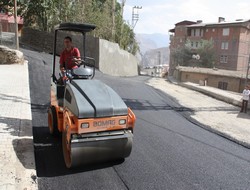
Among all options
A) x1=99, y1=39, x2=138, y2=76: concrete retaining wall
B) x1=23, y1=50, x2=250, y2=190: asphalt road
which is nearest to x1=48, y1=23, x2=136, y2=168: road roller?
x1=23, y1=50, x2=250, y2=190: asphalt road

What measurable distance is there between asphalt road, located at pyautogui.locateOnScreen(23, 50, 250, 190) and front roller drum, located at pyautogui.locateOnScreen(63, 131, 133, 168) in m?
0.28

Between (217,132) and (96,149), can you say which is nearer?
(96,149)

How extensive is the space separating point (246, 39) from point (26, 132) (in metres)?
54.7

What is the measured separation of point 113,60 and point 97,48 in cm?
343

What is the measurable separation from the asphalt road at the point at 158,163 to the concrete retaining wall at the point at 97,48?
1228 cm

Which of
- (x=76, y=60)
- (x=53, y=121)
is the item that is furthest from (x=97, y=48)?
(x=53, y=121)

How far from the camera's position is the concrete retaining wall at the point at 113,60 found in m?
21.0

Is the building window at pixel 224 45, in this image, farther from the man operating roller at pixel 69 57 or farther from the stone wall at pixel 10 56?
the man operating roller at pixel 69 57

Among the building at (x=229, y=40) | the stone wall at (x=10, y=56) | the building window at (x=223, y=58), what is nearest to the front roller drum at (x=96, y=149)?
the stone wall at (x=10, y=56)

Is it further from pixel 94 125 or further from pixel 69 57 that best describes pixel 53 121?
pixel 94 125

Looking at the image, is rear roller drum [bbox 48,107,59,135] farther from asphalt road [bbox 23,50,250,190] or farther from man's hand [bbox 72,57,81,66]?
man's hand [bbox 72,57,81,66]

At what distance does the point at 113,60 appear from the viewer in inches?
926

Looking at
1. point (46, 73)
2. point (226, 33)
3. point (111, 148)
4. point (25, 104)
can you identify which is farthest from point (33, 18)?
point (226, 33)

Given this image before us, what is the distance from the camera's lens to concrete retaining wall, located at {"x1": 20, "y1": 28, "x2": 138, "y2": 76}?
67.4 ft
